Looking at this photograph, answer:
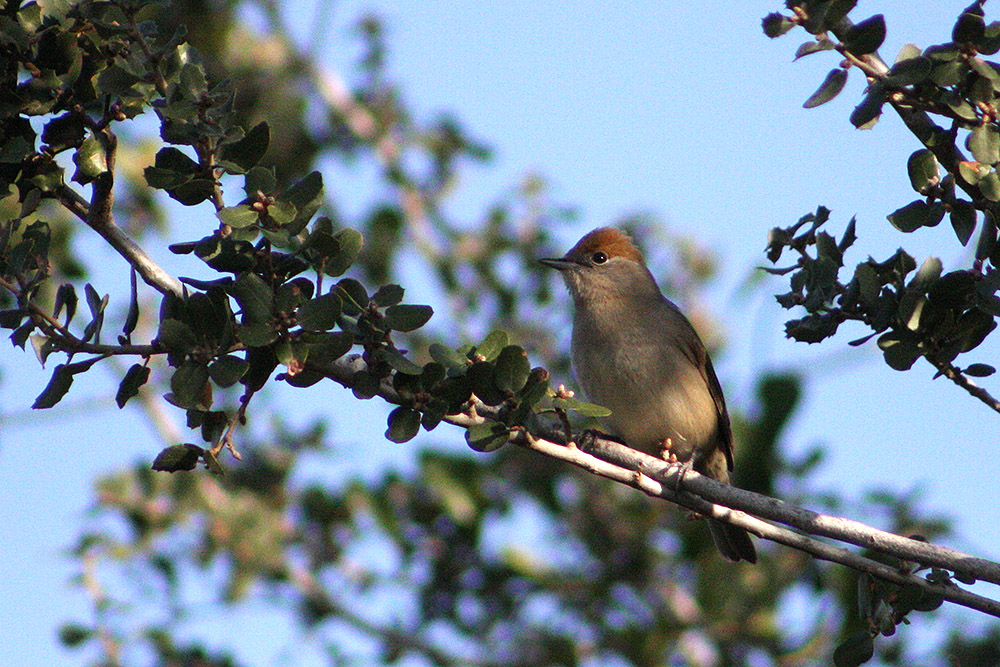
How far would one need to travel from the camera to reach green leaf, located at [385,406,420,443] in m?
2.57

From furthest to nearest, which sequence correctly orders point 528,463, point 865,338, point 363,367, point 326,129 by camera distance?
point 326,129 < point 528,463 < point 865,338 < point 363,367

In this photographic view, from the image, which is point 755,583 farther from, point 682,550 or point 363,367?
point 363,367

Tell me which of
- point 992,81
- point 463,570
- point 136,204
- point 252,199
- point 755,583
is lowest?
point 755,583

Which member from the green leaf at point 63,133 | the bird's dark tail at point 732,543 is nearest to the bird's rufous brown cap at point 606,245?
the bird's dark tail at point 732,543

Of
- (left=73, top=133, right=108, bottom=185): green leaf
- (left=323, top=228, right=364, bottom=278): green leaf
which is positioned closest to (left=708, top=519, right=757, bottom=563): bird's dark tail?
(left=323, top=228, right=364, bottom=278): green leaf

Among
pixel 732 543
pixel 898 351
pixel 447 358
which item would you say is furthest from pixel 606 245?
pixel 447 358

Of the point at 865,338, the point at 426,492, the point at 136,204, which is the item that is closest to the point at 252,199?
the point at 865,338

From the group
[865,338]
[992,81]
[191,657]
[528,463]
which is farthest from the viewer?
[528,463]

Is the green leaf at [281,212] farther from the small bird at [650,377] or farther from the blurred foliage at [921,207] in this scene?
the small bird at [650,377]

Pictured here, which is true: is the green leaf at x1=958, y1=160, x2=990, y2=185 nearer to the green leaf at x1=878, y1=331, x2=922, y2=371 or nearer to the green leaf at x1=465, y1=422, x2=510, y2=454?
the green leaf at x1=878, y1=331, x2=922, y2=371

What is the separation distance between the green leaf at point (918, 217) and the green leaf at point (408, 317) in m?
1.23

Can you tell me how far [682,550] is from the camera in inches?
242

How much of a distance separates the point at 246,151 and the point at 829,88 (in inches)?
57.3

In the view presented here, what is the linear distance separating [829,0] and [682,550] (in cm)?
422
